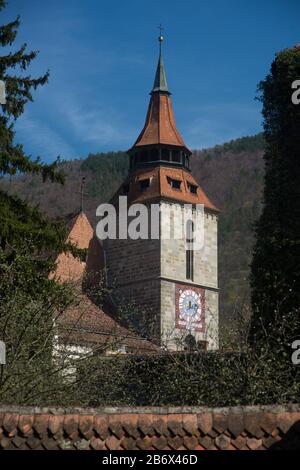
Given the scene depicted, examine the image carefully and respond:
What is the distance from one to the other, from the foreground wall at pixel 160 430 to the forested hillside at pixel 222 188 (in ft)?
193

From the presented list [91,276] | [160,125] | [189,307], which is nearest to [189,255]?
[189,307]

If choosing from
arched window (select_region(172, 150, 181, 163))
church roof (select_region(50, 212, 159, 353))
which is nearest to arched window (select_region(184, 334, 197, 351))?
church roof (select_region(50, 212, 159, 353))

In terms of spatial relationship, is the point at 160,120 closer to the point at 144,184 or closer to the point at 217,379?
the point at 144,184

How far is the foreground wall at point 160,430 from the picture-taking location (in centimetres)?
1013

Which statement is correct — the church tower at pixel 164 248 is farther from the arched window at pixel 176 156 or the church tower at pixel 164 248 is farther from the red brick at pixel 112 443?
the red brick at pixel 112 443

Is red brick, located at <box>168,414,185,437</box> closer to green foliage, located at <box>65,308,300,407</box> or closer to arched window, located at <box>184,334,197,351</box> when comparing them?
green foliage, located at <box>65,308,300,407</box>

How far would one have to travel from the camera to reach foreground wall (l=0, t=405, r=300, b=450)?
33.2 feet

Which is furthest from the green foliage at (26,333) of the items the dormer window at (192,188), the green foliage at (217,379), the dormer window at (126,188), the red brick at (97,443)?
the dormer window at (192,188)

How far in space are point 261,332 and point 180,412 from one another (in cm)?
855

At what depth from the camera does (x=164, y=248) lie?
136ft

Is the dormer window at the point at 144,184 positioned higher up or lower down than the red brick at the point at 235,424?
higher up

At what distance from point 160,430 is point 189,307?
31.4 meters

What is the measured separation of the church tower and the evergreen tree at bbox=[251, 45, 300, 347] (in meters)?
18.7
